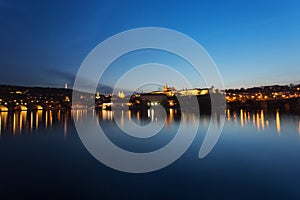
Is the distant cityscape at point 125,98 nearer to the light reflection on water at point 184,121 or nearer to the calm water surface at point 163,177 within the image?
the light reflection on water at point 184,121

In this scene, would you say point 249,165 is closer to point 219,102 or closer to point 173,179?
point 173,179

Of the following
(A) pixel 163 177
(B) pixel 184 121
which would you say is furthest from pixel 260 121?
(A) pixel 163 177

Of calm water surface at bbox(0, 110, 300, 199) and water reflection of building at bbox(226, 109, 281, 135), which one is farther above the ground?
water reflection of building at bbox(226, 109, 281, 135)

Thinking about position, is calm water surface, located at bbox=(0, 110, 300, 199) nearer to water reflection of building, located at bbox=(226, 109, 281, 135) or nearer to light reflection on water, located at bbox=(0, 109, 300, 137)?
light reflection on water, located at bbox=(0, 109, 300, 137)

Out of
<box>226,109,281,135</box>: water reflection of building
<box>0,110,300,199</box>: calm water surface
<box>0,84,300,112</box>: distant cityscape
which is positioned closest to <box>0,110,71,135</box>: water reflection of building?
<box>0,110,300,199</box>: calm water surface

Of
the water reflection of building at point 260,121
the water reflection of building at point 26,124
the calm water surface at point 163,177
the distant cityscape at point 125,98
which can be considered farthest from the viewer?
the distant cityscape at point 125,98

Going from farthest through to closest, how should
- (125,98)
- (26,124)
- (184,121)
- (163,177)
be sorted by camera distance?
(125,98)
(184,121)
(26,124)
(163,177)

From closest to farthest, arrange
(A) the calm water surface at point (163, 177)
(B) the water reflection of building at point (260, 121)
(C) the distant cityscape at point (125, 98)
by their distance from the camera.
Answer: (A) the calm water surface at point (163, 177), (B) the water reflection of building at point (260, 121), (C) the distant cityscape at point (125, 98)

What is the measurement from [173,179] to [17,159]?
14.4ft

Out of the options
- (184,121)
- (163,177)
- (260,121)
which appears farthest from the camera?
(184,121)

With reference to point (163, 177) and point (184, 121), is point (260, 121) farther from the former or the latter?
point (163, 177)

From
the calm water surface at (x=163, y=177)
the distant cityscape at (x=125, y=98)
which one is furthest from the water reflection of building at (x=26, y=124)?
A: the distant cityscape at (x=125, y=98)

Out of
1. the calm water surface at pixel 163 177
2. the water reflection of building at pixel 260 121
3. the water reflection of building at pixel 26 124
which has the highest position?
the water reflection of building at pixel 26 124

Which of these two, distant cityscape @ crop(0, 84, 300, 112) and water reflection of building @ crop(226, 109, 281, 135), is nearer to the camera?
water reflection of building @ crop(226, 109, 281, 135)
